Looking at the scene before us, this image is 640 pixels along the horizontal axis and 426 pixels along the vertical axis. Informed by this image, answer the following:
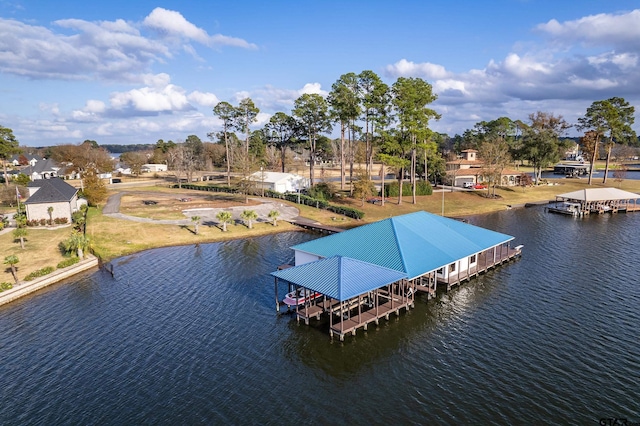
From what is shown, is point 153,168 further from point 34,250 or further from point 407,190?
point 34,250

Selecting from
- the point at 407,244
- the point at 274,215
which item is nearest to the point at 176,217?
the point at 274,215

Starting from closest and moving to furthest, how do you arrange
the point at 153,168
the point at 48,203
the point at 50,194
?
the point at 48,203
the point at 50,194
the point at 153,168

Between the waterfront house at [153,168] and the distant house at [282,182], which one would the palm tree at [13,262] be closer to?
the distant house at [282,182]

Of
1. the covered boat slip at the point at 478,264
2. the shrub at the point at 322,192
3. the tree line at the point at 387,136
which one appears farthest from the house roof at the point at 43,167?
the covered boat slip at the point at 478,264

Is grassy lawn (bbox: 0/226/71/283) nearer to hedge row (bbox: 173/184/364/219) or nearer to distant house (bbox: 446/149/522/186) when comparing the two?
hedge row (bbox: 173/184/364/219)

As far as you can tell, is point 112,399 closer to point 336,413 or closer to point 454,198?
point 336,413

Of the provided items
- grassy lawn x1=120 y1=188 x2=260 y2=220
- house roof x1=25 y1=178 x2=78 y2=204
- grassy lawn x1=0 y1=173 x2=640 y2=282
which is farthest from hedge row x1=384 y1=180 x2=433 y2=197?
house roof x1=25 y1=178 x2=78 y2=204
